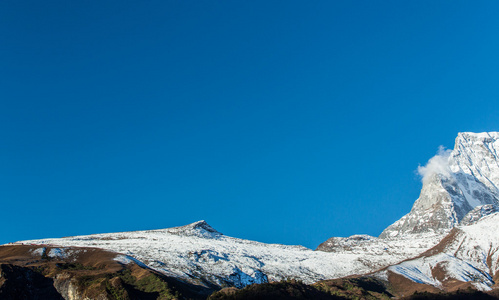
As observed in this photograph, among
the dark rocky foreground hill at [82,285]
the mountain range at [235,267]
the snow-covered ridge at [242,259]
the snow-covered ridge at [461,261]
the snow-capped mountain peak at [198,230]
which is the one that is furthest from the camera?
the snow-capped mountain peak at [198,230]

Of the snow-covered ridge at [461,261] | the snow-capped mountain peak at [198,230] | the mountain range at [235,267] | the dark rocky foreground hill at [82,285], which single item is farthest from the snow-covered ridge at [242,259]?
the dark rocky foreground hill at [82,285]

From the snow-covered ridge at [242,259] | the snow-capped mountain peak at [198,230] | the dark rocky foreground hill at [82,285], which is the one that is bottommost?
the dark rocky foreground hill at [82,285]

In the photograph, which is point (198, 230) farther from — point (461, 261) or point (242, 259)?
point (461, 261)

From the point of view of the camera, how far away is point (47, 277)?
2375 inches

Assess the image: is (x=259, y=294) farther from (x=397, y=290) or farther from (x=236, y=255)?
(x=236, y=255)

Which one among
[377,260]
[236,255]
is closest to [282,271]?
[236,255]

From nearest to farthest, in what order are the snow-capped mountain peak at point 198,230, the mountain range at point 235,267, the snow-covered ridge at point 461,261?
the mountain range at point 235,267
the snow-covered ridge at point 461,261
the snow-capped mountain peak at point 198,230

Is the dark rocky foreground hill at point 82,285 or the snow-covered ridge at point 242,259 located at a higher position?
the snow-covered ridge at point 242,259

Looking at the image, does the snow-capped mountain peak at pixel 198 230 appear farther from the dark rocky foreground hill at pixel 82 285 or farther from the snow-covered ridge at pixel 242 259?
the dark rocky foreground hill at pixel 82 285

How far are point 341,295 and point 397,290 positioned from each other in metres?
44.9

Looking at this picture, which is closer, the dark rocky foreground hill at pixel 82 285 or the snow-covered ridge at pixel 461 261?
the dark rocky foreground hill at pixel 82 285

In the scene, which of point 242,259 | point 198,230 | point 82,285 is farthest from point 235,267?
point 198,230

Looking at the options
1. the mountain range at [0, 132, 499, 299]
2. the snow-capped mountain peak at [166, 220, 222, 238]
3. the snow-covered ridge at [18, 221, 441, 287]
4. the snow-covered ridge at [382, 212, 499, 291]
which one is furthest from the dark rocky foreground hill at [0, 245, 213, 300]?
the snow-capped mountain peak at [166, 220, 222, 238]

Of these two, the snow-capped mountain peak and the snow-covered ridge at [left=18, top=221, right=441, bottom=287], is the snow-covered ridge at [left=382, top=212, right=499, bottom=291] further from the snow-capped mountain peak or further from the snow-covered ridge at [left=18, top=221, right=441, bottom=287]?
the snow-capped mountain peak
